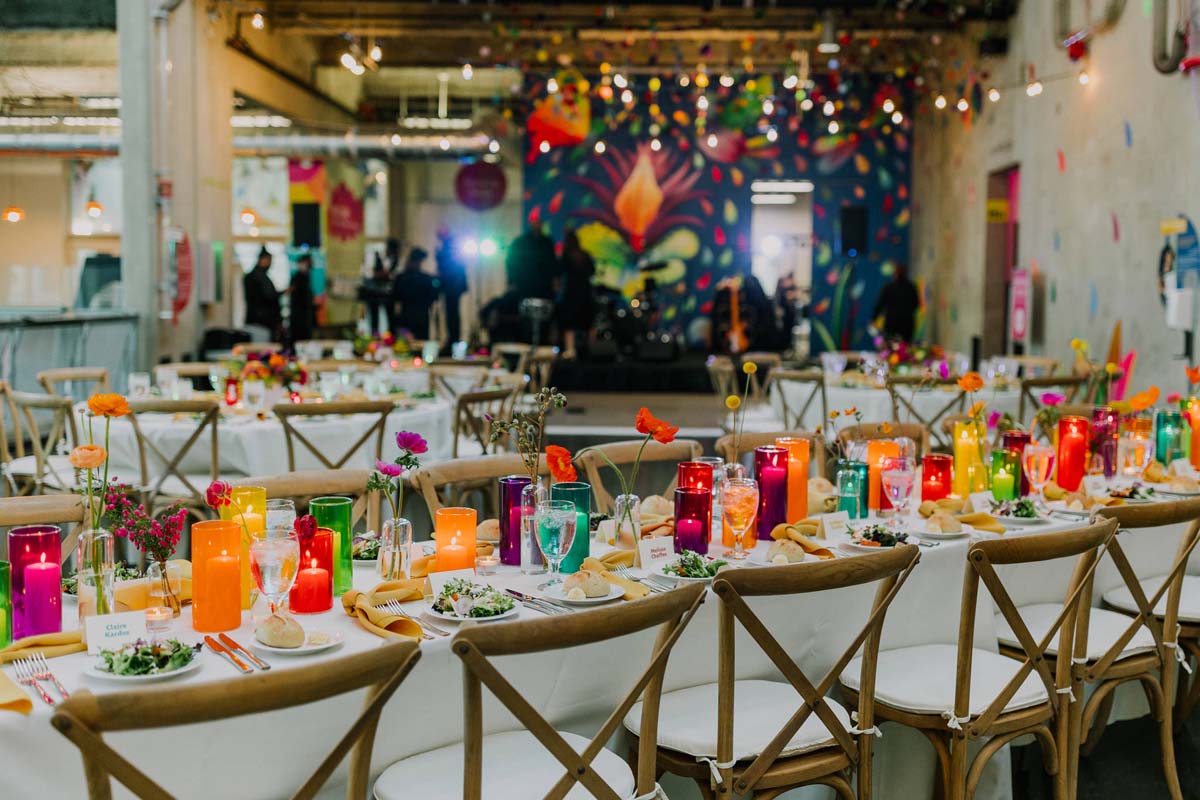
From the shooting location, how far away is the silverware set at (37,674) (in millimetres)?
1847

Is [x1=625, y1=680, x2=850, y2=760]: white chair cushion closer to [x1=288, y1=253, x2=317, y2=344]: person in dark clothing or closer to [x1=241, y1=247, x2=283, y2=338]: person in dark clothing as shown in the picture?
→ [x1=241, y1=247, x2=283, y2=338]: person in dark clothing

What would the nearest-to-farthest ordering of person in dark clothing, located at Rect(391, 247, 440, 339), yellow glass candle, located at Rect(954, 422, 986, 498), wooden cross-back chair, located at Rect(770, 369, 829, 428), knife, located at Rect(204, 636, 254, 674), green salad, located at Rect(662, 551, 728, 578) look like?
1. knife, located at Rect(204, 636, 254, 674)
2. green salad, located at Rect(662, 551, 728, 578)
3. yellow glass candle, located at Rect(954, 422, 986, 498)
4. wooden cross-back chair, located at Rect(770, 369, 829, 428)
5. person in dark clothing, located at Rect(391, 247, 440, 339)

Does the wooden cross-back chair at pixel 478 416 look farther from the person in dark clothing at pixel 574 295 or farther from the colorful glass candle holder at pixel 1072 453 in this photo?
the person in dark clothing at pixel 574 295

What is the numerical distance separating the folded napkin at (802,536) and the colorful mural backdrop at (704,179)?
1405cm

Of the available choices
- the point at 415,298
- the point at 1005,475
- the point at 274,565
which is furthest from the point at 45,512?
the point at 415,298

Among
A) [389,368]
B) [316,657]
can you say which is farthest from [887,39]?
[316,657]

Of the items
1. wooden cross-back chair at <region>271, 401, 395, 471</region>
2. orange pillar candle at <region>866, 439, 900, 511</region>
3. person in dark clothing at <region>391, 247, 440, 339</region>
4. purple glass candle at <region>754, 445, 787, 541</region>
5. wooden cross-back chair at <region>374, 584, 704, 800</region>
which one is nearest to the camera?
wooden cross-back chair at <region>374, 584, 704, 800</region>

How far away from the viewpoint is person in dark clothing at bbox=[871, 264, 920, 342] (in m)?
13.9

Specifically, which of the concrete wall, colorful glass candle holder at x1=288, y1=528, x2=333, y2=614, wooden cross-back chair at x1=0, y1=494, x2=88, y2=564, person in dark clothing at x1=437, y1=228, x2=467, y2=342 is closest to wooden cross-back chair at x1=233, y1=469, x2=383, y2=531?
wooden cross-back chair at x1=0, y1=494, x2=88, y2=564

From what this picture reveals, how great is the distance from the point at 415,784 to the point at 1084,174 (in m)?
9.03

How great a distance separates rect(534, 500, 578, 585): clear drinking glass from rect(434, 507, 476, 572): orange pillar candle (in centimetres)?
20

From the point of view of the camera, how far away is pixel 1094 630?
10.3 ft

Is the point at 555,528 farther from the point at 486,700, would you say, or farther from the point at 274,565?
the point at 274,565

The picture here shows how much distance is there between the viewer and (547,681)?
2234mm
